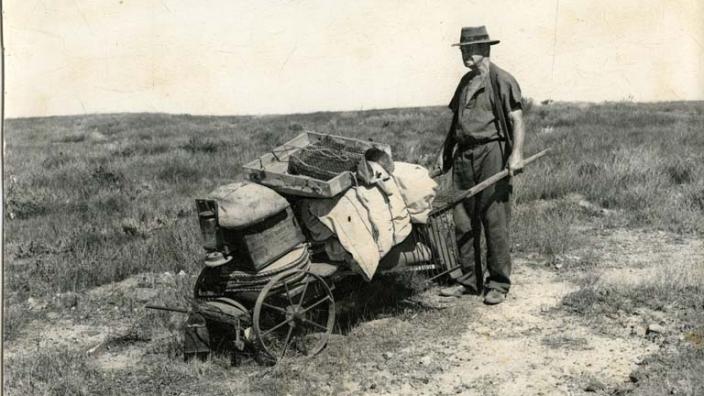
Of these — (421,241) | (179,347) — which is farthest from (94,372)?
(421,241)

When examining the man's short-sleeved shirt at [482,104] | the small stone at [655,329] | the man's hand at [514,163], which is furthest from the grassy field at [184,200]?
the man's short-sleeved shirt at [482,104]

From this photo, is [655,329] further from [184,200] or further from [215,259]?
[184,200]

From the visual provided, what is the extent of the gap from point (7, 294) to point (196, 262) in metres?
1.94

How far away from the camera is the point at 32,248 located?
8.49 meters

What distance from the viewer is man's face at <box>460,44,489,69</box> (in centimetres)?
597

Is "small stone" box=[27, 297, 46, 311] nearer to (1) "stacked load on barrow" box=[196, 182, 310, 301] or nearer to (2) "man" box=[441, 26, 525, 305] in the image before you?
(1) "stacked load on barrow" box=[196, 182, 310, 301]

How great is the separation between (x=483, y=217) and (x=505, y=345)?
4.54ft

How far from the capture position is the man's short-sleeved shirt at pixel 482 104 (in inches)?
235

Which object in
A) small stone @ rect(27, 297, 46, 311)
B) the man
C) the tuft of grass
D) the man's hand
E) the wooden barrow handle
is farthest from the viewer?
the tuft of grass

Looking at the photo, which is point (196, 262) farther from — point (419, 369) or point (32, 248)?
point (419, 369)

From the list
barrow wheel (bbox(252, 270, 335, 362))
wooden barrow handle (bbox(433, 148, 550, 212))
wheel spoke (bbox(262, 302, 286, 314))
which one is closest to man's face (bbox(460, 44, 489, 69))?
wooden barrow handle (bbox(433, 148, 550, 212))

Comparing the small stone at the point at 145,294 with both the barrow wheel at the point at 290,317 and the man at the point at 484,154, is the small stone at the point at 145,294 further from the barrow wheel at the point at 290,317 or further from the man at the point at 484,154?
the man at the point at 484,154

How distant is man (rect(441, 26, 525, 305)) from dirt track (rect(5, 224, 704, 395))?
1.10 ft

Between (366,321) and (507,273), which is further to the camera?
(507,273)
